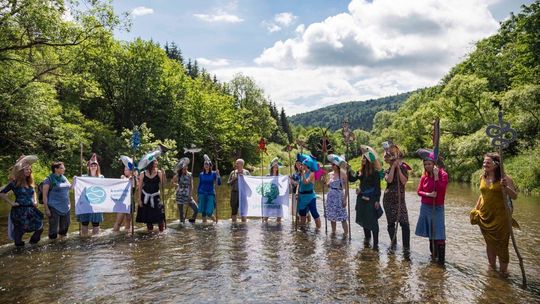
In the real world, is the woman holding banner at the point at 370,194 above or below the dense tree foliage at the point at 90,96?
below

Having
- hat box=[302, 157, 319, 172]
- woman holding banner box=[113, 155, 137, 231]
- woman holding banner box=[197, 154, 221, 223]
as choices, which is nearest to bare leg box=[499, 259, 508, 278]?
hat box=[302, 157, 319, 172]

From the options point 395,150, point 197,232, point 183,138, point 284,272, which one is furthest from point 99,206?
point 183,138

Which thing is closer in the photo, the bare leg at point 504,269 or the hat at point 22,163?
the bare leg at point 504,269

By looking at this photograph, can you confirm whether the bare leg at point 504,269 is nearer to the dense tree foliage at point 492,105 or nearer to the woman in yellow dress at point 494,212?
the woman in yellow dress at point 494,212

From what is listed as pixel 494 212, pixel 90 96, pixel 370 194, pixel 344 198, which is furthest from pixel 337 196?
pixel 90 96

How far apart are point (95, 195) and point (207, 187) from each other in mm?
3340

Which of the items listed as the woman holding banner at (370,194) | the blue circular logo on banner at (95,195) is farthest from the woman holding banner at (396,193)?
the blue circular logo on banner at (95,195)

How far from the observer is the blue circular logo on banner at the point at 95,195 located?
11.2 metres

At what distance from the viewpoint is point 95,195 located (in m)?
11.3

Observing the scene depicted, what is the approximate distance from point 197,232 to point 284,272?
15.6ft

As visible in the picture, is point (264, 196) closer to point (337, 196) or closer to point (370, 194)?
point (337, 196)

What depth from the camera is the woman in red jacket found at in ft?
27.2

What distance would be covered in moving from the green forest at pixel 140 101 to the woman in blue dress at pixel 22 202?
2.68 metres

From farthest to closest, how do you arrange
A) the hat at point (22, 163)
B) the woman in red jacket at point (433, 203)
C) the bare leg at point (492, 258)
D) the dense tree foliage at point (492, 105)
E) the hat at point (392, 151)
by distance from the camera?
1. the dense tree foliage at point (492, 105)
2. the hat at point (22, 163)
3. the hat at point (392, 151)
4. the woman in red jacket at point (433, 203)
5. the bare leg at point (492, 258)
